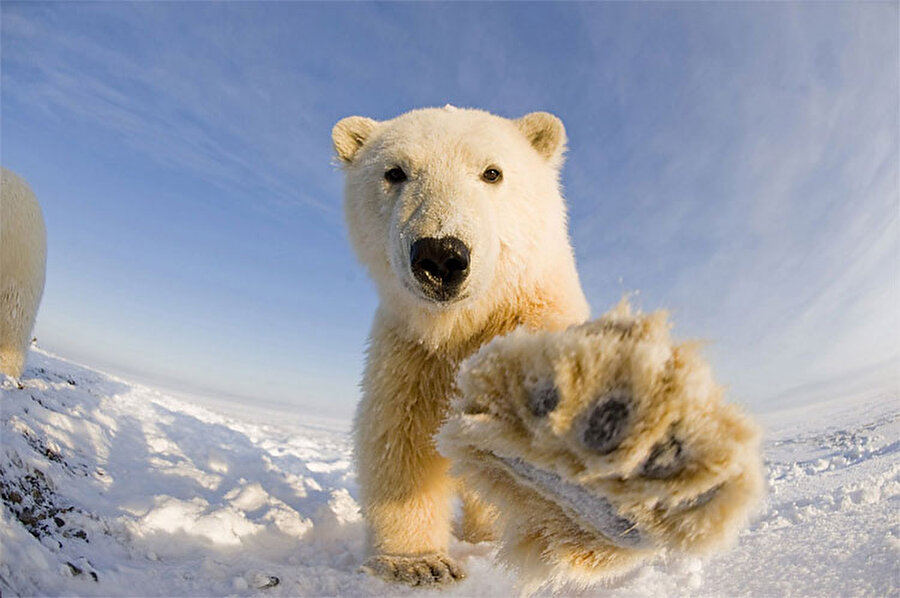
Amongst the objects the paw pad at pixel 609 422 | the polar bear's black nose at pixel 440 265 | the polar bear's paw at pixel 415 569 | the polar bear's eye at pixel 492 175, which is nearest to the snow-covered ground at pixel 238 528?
the polar bear's paw at pixel 415 569

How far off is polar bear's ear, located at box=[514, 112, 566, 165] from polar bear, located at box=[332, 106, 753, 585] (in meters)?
0.13

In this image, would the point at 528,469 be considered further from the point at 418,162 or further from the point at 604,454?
the point at 418,162

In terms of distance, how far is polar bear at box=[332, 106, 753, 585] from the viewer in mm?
1979

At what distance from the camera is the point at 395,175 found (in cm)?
240

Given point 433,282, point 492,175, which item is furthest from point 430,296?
point 492,175

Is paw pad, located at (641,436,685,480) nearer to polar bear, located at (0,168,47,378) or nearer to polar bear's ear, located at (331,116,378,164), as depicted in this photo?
polar bear's ear, located at (331,116,378,164)

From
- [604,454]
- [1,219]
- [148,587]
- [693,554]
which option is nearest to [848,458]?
[693,554]

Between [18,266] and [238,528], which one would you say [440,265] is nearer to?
[238,528]

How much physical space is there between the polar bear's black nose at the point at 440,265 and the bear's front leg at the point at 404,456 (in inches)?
21.2

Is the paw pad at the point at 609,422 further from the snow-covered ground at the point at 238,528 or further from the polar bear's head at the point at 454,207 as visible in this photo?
the polar bear's head at the point at 454,207

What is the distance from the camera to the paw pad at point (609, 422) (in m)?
1.01

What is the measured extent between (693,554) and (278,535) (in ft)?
7.31

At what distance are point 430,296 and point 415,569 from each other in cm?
119

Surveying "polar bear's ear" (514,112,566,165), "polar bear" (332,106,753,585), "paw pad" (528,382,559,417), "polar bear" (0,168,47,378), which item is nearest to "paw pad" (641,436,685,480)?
"paw pad" (528,382,559,417)
